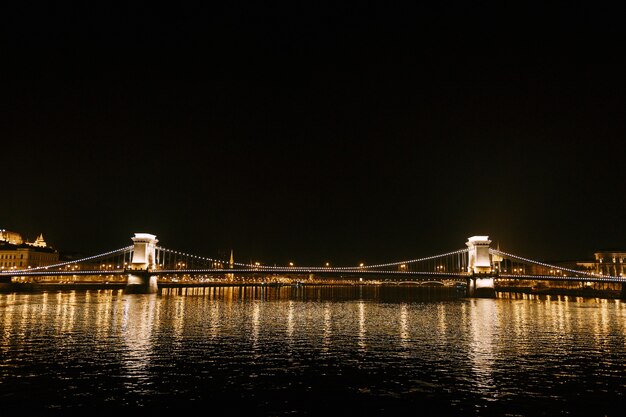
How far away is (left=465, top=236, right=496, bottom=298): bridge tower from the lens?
86.1 metres

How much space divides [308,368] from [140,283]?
70.3m

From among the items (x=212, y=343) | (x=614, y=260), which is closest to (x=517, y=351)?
(x=212, y=343)

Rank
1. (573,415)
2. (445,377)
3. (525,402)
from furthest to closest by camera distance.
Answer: (445,377), (525,402), (573,415)

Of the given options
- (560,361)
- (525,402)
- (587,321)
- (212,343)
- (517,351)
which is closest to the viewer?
(525,402)

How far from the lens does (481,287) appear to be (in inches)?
3406

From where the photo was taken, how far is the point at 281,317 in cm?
4309

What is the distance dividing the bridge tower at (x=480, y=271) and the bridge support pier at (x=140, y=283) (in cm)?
4853

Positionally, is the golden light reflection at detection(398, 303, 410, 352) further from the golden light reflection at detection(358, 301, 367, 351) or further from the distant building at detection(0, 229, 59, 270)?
the distant building at detection(0, 229, 59, 270)

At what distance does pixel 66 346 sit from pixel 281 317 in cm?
1922

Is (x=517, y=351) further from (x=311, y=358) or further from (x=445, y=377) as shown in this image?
(x=311, y=358)

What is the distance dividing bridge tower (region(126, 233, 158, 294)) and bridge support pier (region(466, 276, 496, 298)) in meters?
48.3

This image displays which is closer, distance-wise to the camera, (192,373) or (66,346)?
(192,373)

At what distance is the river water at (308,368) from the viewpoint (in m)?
16.0

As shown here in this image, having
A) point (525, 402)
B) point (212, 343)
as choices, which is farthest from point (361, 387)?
point (212, 343)
